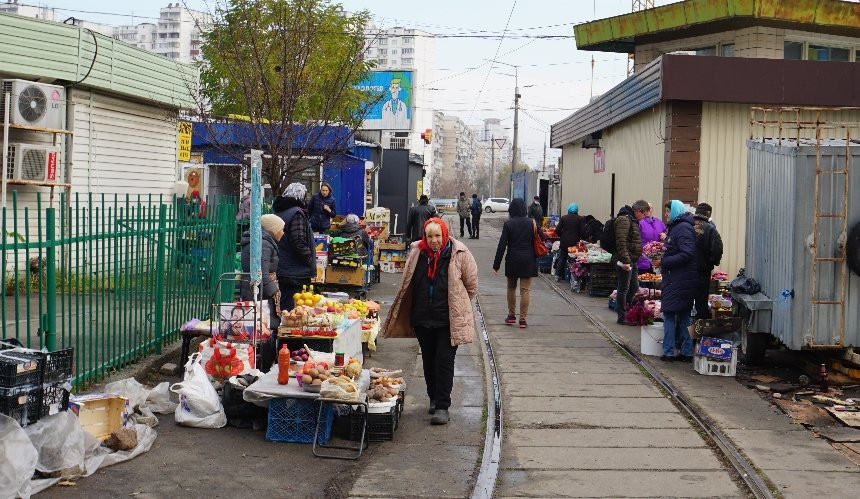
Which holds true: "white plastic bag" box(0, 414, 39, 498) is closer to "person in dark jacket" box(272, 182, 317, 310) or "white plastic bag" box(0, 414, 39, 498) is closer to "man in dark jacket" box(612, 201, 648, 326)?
"person in dark jacket" box(272, 182, 317, 310)

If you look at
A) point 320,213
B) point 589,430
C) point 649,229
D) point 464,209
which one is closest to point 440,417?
point 589,430

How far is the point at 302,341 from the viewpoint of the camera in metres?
10.4

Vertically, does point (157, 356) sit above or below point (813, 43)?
below

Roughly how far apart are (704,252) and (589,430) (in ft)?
14.1

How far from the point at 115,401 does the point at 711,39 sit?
1778cm

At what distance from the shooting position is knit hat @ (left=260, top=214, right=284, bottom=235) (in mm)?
11148

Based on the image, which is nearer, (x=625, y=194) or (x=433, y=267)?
(x=433, y=267)

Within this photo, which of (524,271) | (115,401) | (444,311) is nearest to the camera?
(115,401)

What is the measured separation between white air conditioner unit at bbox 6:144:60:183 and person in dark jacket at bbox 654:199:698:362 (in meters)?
10.3

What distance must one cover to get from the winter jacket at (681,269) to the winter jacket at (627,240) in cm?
320

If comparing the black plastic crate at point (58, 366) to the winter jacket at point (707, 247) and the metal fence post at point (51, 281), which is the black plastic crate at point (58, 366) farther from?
the winter jacket at point (707, 247)

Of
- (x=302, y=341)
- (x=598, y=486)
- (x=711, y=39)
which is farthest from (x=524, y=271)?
(x=711, y=39)

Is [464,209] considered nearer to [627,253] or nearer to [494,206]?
[627,253]

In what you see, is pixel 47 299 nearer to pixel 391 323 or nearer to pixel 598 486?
pixel 391 323
